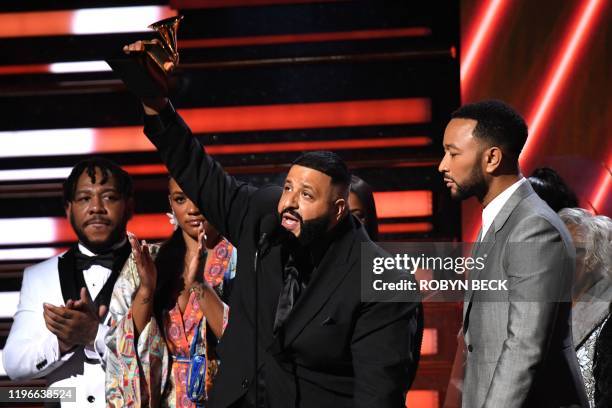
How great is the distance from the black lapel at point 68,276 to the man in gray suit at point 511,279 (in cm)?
161

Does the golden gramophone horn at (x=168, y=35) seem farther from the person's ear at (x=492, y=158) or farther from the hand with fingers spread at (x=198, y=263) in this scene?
the person's ear at (x=492, y=158)

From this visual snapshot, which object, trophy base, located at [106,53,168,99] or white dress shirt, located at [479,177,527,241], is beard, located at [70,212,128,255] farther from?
white dress shirt, located at [479,177,527,241]

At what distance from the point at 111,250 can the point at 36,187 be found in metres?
1.15

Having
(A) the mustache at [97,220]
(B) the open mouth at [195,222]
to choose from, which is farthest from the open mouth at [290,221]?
(A) the mustache at [97,220]

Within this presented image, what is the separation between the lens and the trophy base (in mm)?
2803

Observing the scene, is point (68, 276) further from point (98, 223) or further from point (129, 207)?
point (129, 207)

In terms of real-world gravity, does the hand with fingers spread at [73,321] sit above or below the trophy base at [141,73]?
below

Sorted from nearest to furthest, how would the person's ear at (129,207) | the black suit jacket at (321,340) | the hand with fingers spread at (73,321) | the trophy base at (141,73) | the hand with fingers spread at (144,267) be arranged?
the black suit jacket at (321,340) < the trophy base at (141,73) < the hand with fingers spread at (144,267) < the hand with fingers spread at (73,321) < the person's ear at (129,207)

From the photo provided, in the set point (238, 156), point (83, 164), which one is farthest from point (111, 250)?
point (238, 156)

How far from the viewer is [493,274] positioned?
8.65ft

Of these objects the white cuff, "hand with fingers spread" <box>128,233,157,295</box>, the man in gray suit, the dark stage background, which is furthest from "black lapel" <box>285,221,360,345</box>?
the dark stage background

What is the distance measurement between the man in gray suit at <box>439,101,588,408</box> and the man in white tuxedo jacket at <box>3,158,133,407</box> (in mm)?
1416

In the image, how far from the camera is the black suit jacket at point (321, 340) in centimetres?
270

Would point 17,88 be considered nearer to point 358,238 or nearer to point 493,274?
point 358,238
